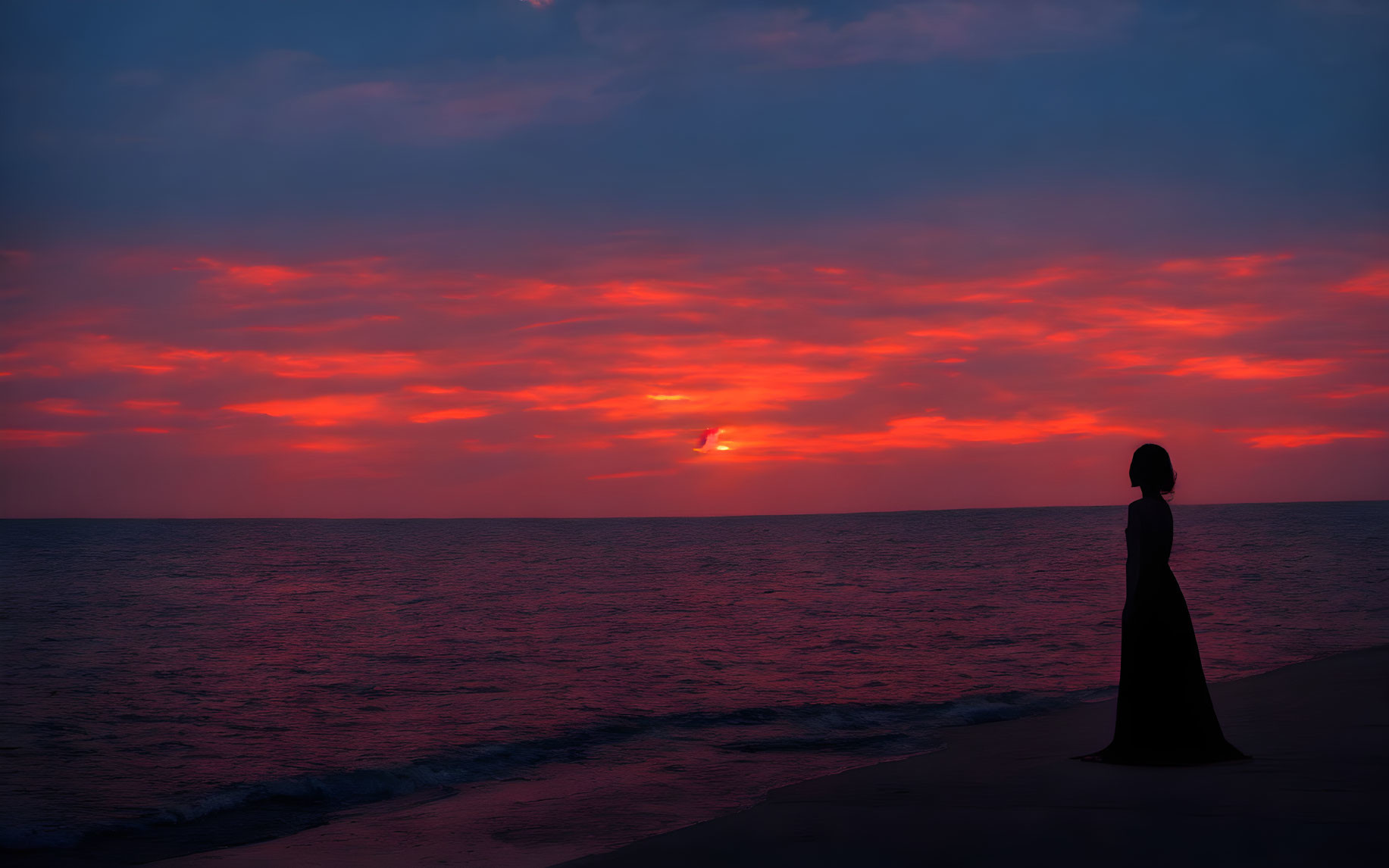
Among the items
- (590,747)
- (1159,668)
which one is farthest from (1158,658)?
(590,747)

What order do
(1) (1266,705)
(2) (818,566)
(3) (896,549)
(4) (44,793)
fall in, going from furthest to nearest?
(3) (896,549) → (2) (818,566) → (1) (1266,705) → (4) (44,793)

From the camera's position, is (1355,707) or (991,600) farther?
(991,600)

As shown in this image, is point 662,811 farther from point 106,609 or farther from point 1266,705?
point 106,609

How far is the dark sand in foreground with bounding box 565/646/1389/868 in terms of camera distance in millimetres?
5734

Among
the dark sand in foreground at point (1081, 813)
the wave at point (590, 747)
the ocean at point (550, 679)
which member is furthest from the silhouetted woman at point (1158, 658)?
the wave at point (590, 747)

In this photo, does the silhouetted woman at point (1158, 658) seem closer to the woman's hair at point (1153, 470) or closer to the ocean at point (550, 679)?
the woman's hair at point (1153, 470)

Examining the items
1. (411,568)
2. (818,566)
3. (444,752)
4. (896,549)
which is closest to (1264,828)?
(444,752)

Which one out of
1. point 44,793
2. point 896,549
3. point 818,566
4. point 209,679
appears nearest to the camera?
point 44,793

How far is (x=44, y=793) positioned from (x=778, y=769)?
8268 millimetres

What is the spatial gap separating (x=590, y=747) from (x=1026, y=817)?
7594 millimetres

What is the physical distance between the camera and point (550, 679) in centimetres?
1853

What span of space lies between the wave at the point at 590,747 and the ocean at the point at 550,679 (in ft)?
0.17

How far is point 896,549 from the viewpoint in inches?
3091

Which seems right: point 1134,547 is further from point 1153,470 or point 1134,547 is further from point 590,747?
point 590,747
